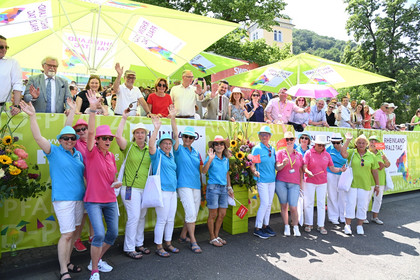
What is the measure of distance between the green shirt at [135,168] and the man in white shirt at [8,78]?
175 centimetres

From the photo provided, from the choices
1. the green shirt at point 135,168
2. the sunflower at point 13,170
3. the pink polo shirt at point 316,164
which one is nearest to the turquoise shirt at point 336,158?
the pink polo shirt at point 316,164

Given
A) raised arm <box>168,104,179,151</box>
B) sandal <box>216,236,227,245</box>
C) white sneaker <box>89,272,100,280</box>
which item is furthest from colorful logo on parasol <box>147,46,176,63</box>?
white sneaker <box>89,272,100,280</box>

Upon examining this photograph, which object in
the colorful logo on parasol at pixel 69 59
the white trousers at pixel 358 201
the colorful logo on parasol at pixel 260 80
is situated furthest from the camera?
the colorful logo on parasol at pixel 260 80

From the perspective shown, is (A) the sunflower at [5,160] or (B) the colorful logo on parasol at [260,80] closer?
(A) the sunflower at [5,160]

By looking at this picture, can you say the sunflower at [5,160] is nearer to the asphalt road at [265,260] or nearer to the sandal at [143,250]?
the asphalt road at [265,260]

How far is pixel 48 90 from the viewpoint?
4.73 metres

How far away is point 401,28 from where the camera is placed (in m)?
30.5

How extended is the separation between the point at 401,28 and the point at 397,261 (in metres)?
33.9

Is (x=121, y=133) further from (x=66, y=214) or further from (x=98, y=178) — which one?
(x=66, y=214)

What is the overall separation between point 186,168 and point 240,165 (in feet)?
4.08

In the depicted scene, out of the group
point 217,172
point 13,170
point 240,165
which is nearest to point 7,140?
point 13,170

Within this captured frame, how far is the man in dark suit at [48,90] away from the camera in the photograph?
15.3 feet

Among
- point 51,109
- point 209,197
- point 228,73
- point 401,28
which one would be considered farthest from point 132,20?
point 401,28

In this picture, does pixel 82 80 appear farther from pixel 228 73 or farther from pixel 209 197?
pixel 209 197
